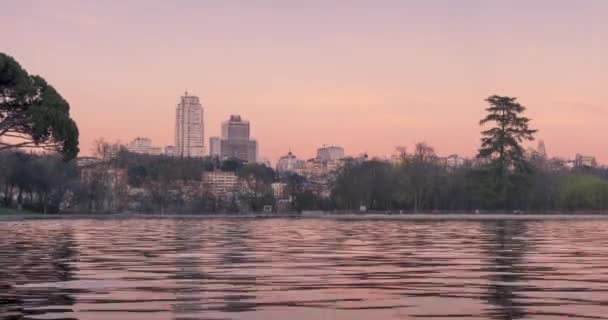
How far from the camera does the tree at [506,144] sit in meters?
96.4

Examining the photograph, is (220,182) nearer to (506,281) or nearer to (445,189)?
(445,189)

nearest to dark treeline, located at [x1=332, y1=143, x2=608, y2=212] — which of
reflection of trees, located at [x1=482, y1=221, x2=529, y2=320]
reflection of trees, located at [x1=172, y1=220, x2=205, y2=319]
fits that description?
reflection of trees, located at [x1=482, y1=221, x2=529, y2=320]

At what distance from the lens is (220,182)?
6506 inches

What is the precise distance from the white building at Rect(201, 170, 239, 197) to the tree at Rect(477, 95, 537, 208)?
41563 mm

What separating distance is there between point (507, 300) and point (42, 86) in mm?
46059

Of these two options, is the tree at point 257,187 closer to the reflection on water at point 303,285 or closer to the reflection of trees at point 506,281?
the reflection of trees at point 506,281

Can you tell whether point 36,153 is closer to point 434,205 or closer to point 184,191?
point 184,191

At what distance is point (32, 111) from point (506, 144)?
5932 cm

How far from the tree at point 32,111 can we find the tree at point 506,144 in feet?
174

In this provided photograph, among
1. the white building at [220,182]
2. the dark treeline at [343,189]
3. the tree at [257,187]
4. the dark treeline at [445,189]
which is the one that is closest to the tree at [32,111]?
the dark treeline at [343,189]

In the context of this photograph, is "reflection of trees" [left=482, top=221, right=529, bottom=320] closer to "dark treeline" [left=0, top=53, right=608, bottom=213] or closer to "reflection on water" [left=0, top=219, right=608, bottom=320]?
"reflection on water" [left=0, top=219, right=608, bottom=320]

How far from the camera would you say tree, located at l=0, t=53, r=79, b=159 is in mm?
51344

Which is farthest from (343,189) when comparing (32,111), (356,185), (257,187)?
(32,111)

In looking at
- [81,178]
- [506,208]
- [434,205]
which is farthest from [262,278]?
[81,178]
